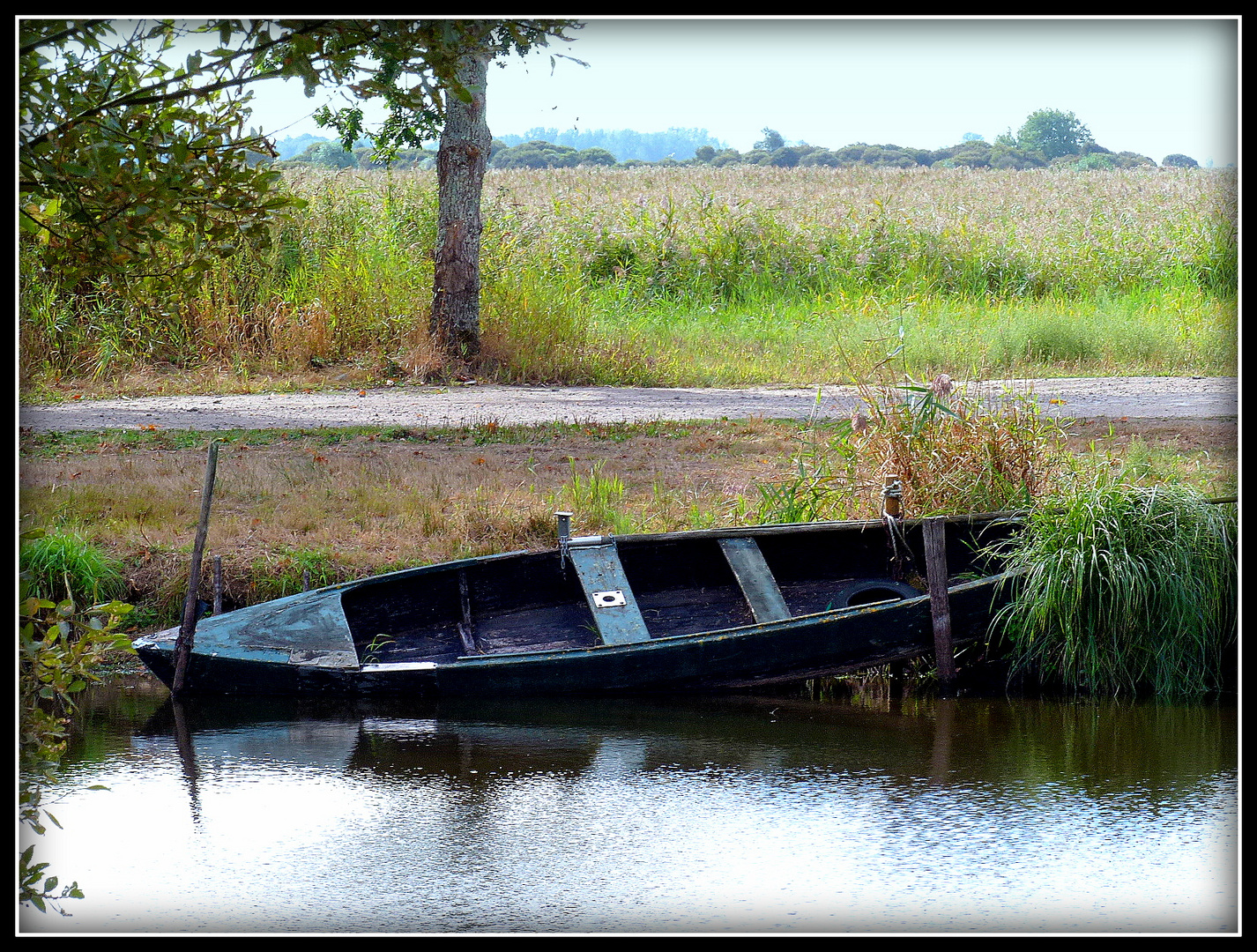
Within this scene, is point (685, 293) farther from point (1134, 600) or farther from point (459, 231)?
point (1134, 600)

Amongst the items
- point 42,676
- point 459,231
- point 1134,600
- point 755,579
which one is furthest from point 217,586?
point 459,231

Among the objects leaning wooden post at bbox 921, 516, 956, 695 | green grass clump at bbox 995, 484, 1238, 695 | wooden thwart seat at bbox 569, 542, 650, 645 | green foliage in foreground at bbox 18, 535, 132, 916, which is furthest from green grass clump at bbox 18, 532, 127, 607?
green grass clump at bbox 995, 484, 1238, 695

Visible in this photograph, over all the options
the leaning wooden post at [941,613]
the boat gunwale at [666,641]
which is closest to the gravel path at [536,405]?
the leaning wooden post at [941,613]

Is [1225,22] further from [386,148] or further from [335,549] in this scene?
[386,148]

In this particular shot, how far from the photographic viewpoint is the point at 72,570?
6.41 m

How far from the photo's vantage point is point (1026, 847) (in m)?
3.90

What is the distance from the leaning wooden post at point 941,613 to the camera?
231 inches

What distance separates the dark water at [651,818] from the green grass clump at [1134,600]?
0.81ft

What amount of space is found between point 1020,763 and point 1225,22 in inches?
122

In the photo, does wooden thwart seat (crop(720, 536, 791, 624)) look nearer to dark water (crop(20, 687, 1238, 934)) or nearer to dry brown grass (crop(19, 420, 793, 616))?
dark water (crop(20, 687, 1238, 934))

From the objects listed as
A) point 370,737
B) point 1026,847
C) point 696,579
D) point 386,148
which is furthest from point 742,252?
point 1026,847

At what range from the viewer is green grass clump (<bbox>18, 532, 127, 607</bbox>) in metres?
6.33

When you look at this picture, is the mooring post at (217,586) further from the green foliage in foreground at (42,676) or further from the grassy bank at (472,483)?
the green foliage in foreground at (42,676)

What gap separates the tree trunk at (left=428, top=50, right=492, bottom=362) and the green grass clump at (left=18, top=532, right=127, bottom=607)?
6.38 meters
